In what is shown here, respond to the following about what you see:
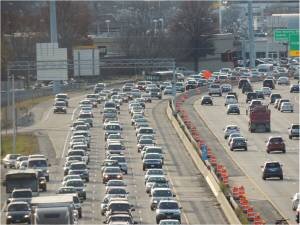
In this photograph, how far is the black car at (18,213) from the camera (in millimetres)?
38406

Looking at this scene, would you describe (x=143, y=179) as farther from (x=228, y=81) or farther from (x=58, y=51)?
(x=228, y=81)

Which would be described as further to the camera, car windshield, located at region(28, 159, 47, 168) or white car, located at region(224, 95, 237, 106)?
white car, located at region(224, 95, 237, 106)

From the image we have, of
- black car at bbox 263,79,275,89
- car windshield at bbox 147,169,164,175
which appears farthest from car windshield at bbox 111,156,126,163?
black car at bbox 263,79,275,89

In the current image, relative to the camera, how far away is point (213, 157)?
54.3 m

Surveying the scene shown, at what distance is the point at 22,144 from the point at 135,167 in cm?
997

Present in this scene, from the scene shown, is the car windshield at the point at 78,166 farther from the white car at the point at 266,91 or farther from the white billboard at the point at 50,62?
the white car at the point at 266,91

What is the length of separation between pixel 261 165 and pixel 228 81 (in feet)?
131

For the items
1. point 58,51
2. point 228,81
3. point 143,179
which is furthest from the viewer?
point 228,81

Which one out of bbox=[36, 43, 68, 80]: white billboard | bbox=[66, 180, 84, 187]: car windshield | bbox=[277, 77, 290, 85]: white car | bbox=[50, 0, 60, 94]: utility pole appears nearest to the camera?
bbox=[66, 180, 84, 187]: car windshield

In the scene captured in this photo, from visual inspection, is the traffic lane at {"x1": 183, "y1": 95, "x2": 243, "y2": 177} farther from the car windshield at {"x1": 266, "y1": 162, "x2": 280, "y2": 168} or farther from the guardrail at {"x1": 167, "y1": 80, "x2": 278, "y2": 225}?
the car windshield at {"x1": 266, "y1": 162, "x2": 280, "y2": 168}

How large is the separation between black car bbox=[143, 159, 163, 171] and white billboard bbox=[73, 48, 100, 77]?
22566mm

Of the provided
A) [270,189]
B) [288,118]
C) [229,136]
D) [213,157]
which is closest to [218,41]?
[288,118]

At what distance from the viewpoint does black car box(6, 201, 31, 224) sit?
3841cm

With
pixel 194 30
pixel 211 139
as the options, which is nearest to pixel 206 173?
pixel 211 139
